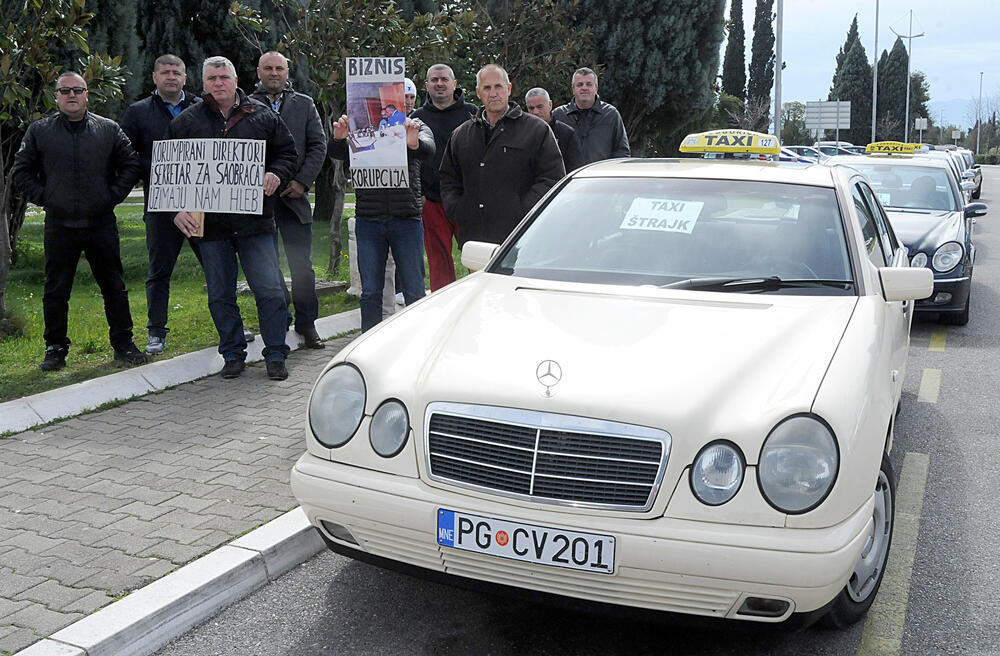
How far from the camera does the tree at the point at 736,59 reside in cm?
7206

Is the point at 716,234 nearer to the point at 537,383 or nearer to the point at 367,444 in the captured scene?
the point at 537,383

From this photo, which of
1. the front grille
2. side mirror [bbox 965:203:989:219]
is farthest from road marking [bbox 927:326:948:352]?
the front grille

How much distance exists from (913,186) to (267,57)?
22.5 ft

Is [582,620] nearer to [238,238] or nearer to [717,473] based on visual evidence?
[717,473]

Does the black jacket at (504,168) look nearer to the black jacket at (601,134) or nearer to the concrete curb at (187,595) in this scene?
the black jacket at (601,134)

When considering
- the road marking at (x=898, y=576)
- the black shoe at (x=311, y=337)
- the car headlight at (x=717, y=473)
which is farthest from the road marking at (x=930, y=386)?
the black shoe at (x=311, y=337)

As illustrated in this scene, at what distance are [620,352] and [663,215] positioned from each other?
52.4 inches

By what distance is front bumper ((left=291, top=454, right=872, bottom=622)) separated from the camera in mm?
2811

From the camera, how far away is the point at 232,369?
22.4 ft

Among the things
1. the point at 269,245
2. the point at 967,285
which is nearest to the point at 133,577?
the point at 269,245

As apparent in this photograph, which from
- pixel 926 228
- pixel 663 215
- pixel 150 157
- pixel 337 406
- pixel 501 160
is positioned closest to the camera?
pixel 337 406

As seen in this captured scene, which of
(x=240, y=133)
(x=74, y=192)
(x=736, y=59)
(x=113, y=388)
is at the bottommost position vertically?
(x=113, y=388)

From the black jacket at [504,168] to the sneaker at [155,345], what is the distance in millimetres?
2530

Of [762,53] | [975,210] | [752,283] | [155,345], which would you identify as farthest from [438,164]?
Answer: [762,53]
